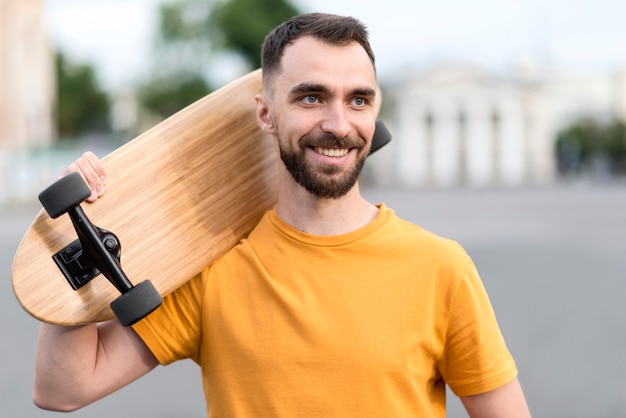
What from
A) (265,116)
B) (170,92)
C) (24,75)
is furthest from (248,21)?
(265,116)

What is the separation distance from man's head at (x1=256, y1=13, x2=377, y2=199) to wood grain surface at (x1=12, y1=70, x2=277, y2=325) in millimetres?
367

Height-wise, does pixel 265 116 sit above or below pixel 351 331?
above

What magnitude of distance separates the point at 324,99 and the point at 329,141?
0.09 meters

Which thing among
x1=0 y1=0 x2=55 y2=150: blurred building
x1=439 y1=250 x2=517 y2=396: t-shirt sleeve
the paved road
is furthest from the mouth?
x1=0 y1=0 x2=55 y2=150: blurred building

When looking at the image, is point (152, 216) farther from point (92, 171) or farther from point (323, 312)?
point (323, 312)

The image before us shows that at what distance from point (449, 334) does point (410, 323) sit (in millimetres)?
91

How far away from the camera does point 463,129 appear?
88250mm

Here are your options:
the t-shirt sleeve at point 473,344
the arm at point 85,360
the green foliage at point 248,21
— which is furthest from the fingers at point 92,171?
the green foliage at point 248,21

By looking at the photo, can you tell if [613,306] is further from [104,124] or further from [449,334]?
[104,124]

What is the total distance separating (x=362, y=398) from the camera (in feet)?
6.17

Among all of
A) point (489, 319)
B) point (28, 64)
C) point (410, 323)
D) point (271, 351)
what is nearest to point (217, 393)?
point (271, 351)

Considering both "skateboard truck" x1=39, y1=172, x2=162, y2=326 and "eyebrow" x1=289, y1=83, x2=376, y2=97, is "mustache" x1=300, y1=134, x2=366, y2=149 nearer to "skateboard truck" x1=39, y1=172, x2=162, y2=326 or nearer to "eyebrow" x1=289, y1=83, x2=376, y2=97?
"eyebrow" x1=289, y1=83, x2=376, y2=97

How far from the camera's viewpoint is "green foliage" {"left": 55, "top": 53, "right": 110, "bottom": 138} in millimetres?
76438

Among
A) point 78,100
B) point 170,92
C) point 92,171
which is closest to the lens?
point 92,171
